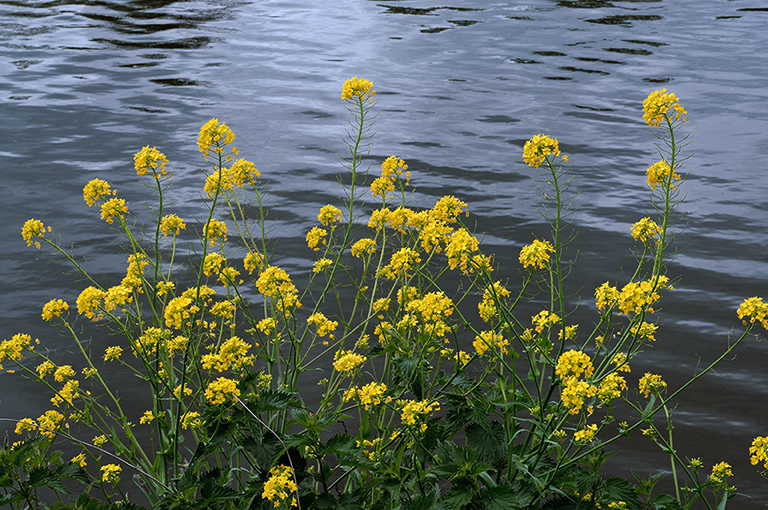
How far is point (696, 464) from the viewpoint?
2.89m

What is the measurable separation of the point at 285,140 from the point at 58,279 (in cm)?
370

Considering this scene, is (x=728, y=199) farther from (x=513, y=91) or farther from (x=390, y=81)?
(x=390, y=81)

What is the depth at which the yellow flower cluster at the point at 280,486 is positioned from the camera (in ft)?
8.00

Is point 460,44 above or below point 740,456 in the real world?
above

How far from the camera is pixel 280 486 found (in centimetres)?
246

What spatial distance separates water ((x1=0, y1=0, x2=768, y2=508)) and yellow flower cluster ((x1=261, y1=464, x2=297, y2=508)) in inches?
87.7

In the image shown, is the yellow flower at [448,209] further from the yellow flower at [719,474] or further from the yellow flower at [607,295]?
the yellow flower at [719,474]

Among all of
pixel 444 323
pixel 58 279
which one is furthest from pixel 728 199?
pixel 58 279

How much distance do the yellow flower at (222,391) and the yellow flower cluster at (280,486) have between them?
301 millimetres

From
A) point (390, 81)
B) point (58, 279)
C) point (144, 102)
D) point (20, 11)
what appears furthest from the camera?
point (20, 11)

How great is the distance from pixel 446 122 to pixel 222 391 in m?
7.41

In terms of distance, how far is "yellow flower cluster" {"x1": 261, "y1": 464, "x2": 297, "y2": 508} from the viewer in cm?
244

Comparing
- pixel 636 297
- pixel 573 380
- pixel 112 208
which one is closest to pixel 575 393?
pixel 573 380

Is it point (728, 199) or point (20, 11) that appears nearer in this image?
point (728, 199)
